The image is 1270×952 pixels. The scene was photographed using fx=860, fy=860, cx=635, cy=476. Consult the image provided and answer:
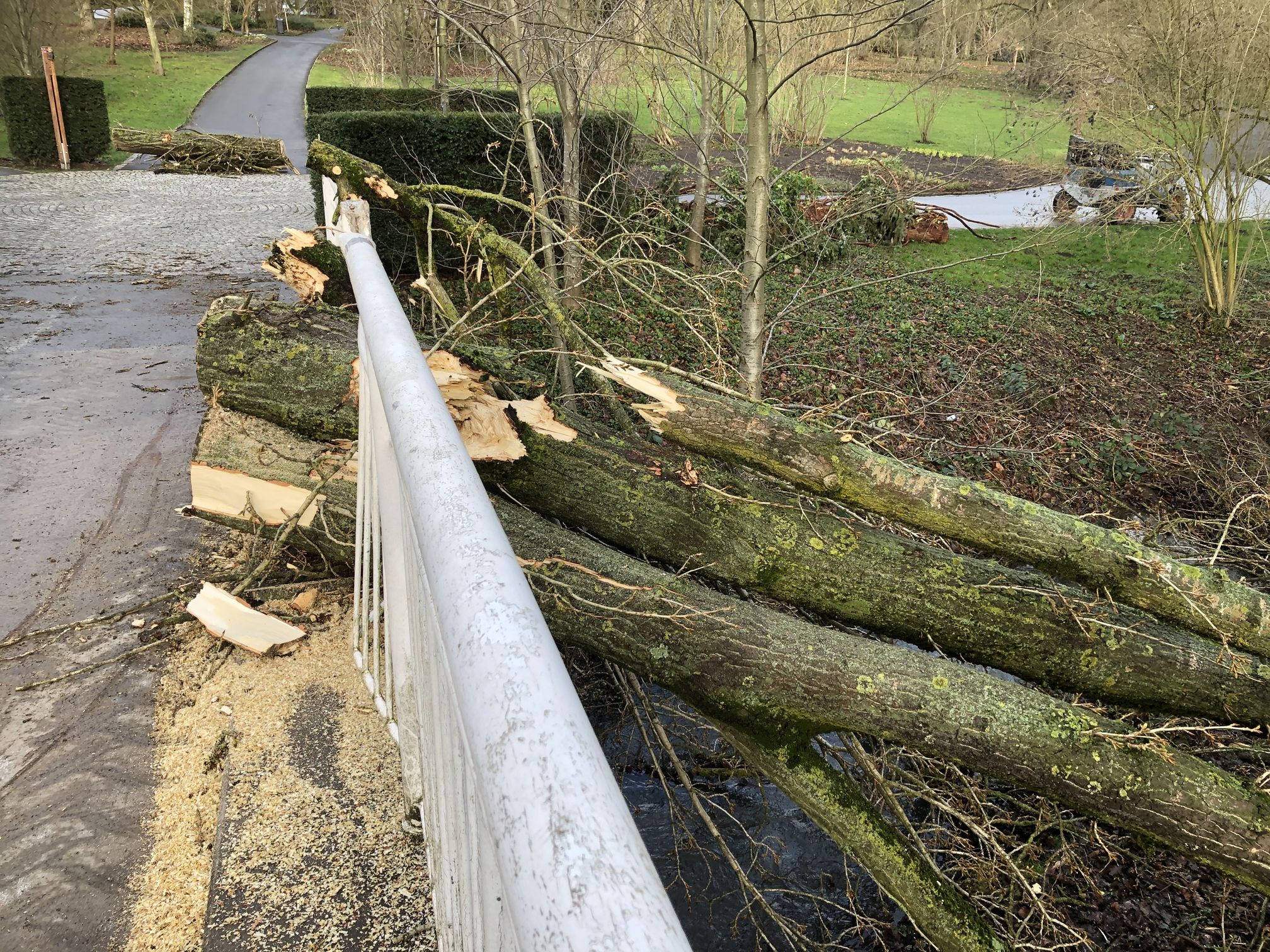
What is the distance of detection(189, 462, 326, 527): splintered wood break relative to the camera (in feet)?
10.7

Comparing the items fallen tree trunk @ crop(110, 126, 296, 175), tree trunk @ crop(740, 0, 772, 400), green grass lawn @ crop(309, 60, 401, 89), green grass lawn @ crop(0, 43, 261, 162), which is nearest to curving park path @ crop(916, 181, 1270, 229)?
tree trunk @ crop(740, 0, 772, 400)

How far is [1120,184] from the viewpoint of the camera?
37.3 feet

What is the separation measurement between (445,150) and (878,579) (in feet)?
30.3

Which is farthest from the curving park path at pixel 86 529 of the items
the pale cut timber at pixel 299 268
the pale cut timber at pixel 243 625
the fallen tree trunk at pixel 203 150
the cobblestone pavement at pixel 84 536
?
the fallen tree trunk at pixel 203 150

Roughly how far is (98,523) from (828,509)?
313 centimetres

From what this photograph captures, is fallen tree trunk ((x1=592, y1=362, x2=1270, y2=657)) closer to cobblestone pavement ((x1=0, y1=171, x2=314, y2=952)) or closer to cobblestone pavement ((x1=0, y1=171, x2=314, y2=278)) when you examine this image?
cobblestone pavement ((x1=0, y1=171, x2=314, y2=952))

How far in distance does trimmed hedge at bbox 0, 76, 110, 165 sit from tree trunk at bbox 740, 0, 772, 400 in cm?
1664

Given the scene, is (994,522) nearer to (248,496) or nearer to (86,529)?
(248,496)

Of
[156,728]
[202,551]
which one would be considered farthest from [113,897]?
[202,551]

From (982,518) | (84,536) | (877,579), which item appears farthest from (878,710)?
(84,536)

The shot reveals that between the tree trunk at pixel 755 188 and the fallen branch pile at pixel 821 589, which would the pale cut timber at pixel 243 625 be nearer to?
the fallen branch pile at pixel 821 589

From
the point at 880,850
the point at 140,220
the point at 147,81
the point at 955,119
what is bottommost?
the point at 880,850

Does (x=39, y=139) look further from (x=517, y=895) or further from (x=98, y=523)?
(x=517, y=895)

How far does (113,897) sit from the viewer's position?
6.72ft
